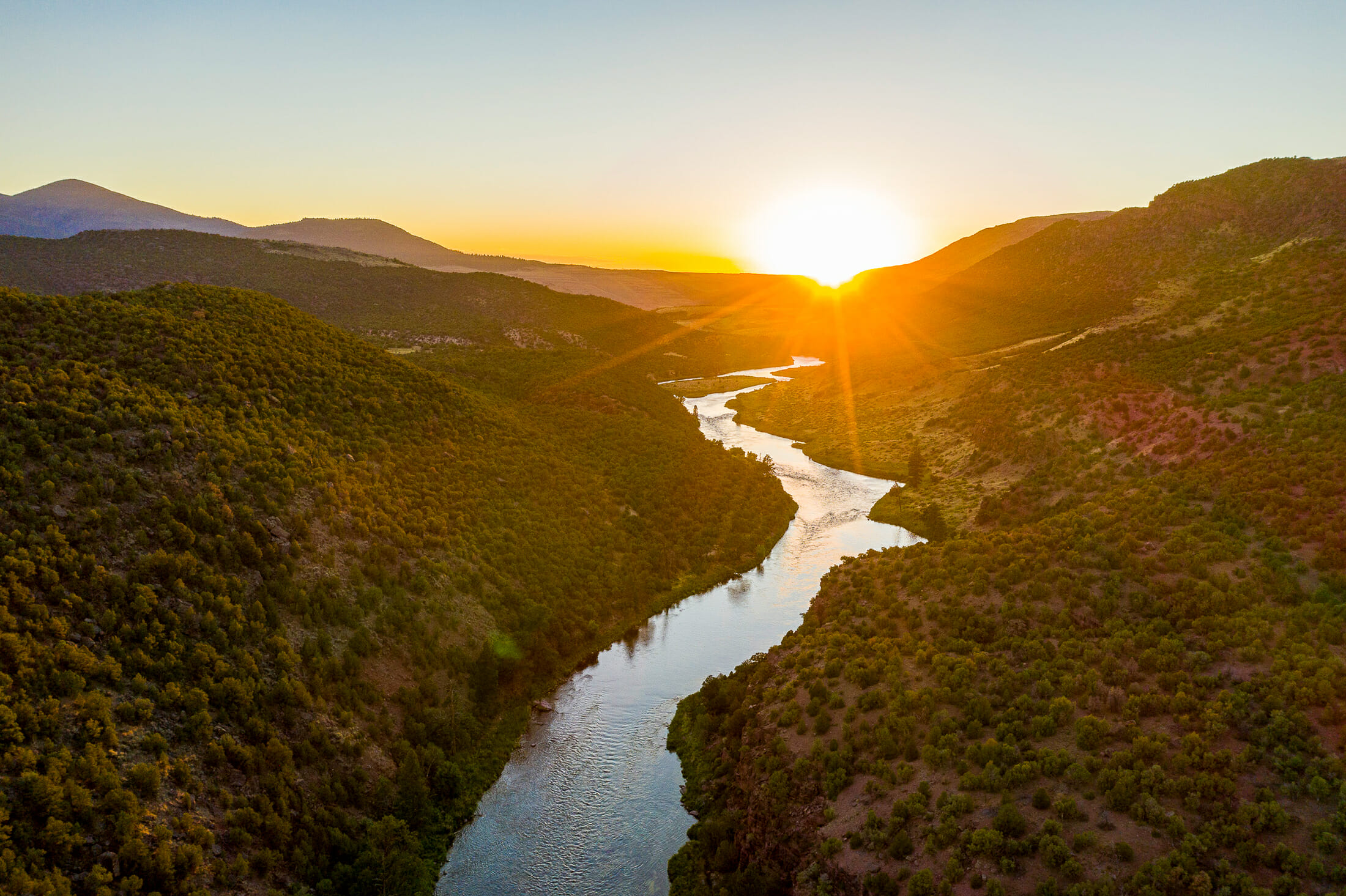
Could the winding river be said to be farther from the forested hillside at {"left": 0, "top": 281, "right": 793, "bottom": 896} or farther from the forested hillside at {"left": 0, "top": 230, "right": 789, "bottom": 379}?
the forested hillside at {"left": 0, "top": 230, "right": 789, "bottom": 379}

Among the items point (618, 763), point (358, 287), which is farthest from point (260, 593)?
point (358, 287)

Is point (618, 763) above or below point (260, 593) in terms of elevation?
below

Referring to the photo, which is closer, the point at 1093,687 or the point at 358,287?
the point at 1093,687

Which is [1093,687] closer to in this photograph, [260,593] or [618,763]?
[618,763]

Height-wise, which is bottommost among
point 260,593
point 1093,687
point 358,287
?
point 1093,687

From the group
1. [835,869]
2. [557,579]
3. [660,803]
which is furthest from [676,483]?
[835,869]
